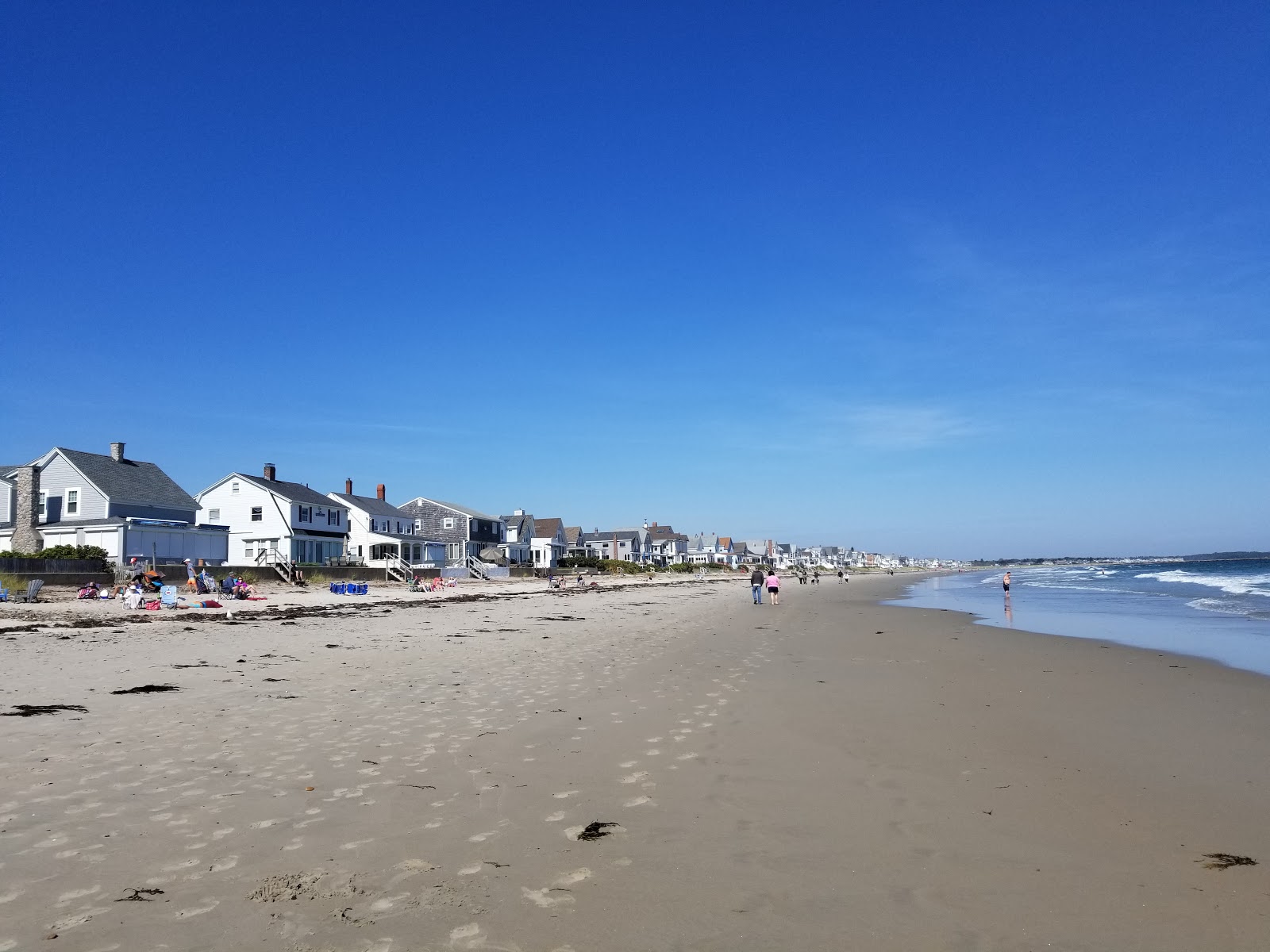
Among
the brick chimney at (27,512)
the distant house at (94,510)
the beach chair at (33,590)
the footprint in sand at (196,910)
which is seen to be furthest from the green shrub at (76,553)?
the footprint in sand at (196,910)

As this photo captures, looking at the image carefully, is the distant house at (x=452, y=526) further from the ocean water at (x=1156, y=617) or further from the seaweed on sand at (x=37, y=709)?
the seaweed on sand at (x=37, y=709)

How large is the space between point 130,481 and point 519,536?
49718 mm

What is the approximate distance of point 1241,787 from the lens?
687cm

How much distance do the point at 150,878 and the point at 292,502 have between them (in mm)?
58064

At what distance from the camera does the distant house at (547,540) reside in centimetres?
10121

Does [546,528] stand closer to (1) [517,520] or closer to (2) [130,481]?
(1) [517,520]

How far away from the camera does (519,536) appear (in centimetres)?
9450

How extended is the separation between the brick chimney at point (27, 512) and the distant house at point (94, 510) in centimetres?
4

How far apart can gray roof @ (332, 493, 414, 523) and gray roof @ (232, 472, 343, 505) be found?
5.14 meters

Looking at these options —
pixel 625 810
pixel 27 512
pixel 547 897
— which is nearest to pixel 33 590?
pixel 27 512

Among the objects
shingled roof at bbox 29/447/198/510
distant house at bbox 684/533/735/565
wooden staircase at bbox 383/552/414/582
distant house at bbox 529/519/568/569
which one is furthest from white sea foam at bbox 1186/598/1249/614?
distant house at bbox 684/533/735/565

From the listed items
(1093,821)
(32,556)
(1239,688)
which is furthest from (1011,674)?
(32,556)

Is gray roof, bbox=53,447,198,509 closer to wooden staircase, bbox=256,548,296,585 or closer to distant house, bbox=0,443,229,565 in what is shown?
distant house, bbox=0,443,229,565

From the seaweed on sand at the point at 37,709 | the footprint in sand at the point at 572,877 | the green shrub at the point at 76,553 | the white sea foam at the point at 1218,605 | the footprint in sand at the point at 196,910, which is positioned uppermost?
the green shrub at the point at 76,553
